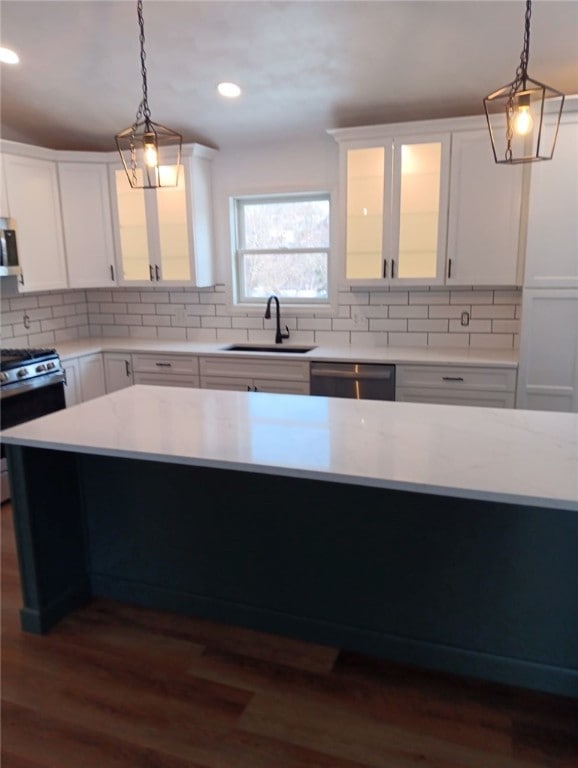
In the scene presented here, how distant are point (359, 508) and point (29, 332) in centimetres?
346

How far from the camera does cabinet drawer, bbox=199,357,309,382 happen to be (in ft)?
12.8

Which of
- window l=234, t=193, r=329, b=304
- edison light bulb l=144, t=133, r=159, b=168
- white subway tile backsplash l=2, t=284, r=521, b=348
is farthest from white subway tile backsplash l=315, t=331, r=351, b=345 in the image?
edison light bulb l=144, t=133, r=159, b=168

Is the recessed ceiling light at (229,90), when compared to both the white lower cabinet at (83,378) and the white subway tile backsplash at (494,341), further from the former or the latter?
the white subway tile backsplash at (494,341)

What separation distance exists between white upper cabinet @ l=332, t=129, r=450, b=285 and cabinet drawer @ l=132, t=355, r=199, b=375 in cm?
136

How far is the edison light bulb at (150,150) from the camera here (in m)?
1.99

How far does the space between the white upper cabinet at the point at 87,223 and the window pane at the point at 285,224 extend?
1.10m

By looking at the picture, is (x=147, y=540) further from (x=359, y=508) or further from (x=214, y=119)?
(x=214, y=119)

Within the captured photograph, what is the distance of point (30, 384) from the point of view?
12.1 feet

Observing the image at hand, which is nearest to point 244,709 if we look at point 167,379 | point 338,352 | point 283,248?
point 338,352

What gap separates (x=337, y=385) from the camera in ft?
12.5

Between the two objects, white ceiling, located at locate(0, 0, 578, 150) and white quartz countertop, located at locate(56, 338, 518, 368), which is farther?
white quartz countertop, located at locate(56, 338, 518, 368)

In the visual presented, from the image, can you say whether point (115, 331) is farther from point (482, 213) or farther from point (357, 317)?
point (482, 213)

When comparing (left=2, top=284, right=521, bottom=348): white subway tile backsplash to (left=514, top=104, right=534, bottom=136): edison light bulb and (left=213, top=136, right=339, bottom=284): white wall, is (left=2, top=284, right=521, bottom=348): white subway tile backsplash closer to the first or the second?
(left=213, top=136, right=339, bottom=284): white wall

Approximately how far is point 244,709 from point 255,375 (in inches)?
94.7
